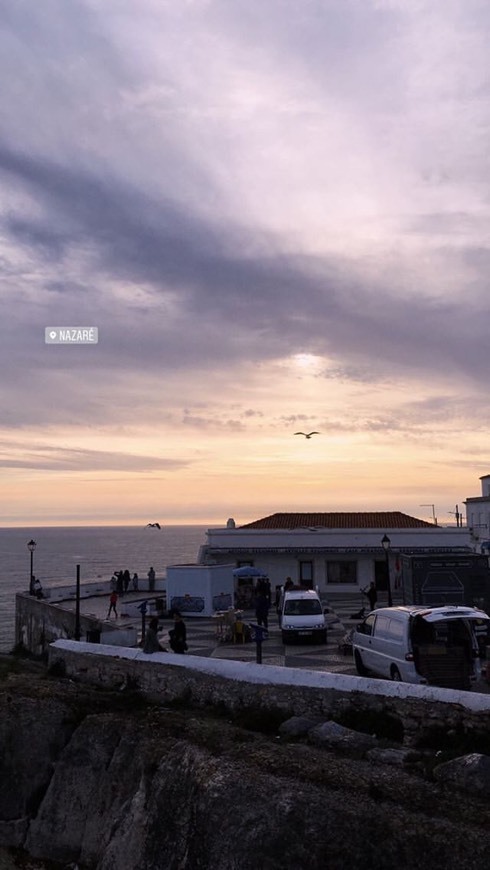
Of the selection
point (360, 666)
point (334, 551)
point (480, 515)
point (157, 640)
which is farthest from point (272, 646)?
point (480, 515)

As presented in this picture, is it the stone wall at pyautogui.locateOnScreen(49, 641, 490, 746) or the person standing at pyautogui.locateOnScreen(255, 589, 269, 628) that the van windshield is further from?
the stone wall at pyautogui.locateOnScreen(49, 641, 490, 746)

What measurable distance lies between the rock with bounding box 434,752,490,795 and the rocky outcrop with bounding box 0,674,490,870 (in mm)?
158

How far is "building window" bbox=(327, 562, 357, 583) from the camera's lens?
37.5m

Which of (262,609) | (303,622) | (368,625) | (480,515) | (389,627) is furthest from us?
(480,515)

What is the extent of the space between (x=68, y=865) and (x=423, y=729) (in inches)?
295

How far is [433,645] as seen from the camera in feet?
49.2

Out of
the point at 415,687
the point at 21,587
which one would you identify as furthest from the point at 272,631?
the point at 21,587

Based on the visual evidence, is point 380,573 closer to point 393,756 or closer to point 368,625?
point 368,625

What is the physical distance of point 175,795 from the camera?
1203 centimetres

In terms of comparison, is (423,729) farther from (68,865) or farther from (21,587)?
(21,587)

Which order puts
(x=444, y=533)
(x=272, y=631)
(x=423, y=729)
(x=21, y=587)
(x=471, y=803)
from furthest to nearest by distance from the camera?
(x=21, y=587), (x=444, y=533), (x=272, y=631), (x=423, y=729), (x=471, y=803)

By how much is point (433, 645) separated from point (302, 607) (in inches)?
316

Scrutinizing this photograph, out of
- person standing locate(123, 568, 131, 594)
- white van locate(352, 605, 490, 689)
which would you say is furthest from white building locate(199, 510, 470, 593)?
white van locate(352, 605, 490, 689)

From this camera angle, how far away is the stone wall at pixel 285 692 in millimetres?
12891
